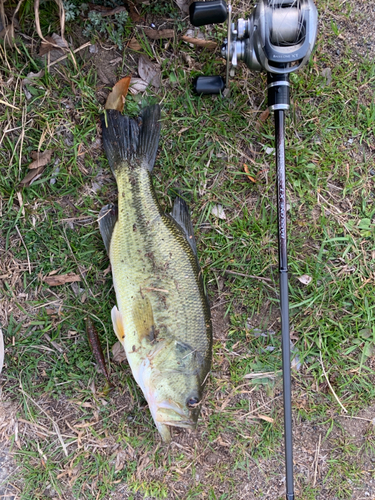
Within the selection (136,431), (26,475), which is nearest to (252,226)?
(136,431)

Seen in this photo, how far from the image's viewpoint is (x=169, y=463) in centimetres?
271

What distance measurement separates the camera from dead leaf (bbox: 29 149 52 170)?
257 cm

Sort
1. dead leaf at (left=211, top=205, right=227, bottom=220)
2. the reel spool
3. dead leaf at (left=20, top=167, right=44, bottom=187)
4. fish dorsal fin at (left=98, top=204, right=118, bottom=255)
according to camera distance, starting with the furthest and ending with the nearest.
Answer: dead leaf at (left=211, top=205, right=227, bottom=220)
dead leaf at (left=20, top=167, right=44, bottom=187)
fish dorsal fin at (left=98, top=204, right=118, bottom=255)
the reel spool

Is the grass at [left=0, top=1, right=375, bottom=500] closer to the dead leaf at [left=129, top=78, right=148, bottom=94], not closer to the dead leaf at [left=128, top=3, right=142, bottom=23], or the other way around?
the dead leaf at [left=129, top=78, right=148, bottom=94]

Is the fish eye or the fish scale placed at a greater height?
the fish scale

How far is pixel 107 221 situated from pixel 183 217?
534 millimetres

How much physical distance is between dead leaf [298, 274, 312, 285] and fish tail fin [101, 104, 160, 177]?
1.39 meters

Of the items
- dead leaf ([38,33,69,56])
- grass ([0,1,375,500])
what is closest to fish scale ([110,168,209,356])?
grass ([0,1,375,500])

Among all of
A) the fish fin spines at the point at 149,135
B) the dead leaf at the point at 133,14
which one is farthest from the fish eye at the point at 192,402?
the dead leaf at the point at 133,14

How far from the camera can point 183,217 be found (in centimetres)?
252

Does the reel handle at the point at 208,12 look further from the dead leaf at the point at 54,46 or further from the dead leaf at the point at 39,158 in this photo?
the dead leaf at the point at 39,158

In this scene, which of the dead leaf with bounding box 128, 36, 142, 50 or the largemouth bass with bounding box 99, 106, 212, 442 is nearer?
the largemouth bass with bounding box 99, 106, 212, 442

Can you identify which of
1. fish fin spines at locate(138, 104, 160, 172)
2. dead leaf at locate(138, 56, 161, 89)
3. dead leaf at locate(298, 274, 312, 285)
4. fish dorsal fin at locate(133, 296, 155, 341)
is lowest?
dead leaf at locate(298, 274, 312, 285)

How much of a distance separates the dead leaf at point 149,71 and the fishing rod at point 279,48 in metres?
Result: 0.49
